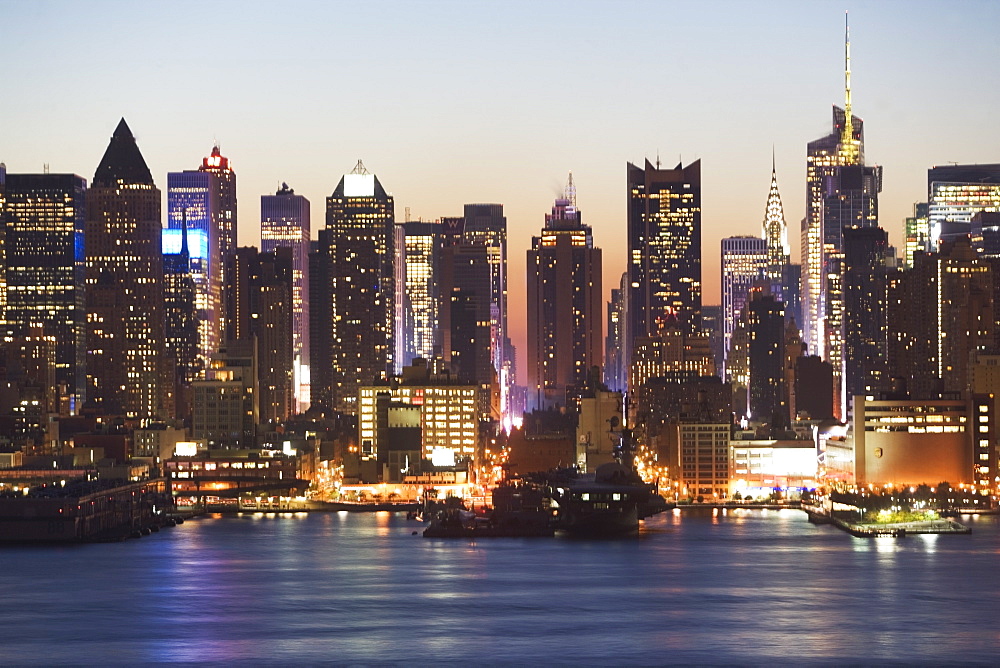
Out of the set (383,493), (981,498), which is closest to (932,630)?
(981,498)

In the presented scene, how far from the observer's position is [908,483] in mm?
156750

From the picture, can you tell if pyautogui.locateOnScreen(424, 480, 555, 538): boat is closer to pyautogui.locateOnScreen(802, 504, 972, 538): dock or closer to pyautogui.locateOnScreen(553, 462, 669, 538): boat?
pyautogui.locateOnScreen(553, 462, 669, 538): boat

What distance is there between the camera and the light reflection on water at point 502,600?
70750 mm

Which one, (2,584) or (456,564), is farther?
(456,564)

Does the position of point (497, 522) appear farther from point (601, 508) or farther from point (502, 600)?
point (502, 600)

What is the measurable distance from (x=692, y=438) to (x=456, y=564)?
6833 centimetres

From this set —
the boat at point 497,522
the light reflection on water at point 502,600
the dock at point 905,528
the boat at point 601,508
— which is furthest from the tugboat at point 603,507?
the dock at point 905,528

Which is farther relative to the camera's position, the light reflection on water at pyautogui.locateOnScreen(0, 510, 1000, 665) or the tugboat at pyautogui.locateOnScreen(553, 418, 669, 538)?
the tugboat at pyautogui.locateOnScreen(553, 418, 669, 538)

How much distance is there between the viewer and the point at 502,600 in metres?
84.7

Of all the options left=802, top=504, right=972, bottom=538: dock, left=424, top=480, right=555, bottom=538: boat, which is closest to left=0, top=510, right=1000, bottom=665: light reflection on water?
left=802, top=504, right=972, bottom=538: dock

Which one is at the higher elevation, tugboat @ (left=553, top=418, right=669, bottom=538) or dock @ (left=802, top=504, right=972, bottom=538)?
tugboat @ (left=553, top=418, right=669, bottom=538)

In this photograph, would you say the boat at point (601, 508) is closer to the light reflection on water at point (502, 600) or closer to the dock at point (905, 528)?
the light reflection on water at point (502, 600)

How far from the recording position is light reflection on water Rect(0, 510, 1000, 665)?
70.8m

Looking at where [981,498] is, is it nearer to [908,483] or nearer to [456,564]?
[908,483]
